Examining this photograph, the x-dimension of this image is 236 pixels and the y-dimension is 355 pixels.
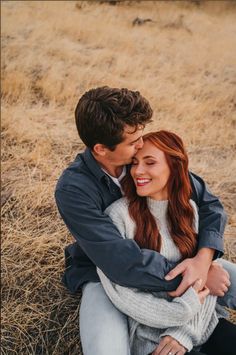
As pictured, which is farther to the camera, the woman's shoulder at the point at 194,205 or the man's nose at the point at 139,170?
the woman's shoulder at the point at 194,205

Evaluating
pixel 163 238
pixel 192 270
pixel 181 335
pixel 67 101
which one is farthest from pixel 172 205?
pixel 67 101

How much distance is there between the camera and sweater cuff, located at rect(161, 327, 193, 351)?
1790mm

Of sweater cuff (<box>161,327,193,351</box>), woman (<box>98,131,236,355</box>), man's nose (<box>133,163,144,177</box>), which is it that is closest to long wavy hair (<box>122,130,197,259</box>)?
woman (<box>98,131,236,355</box>)

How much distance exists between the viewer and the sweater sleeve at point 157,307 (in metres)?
1.76

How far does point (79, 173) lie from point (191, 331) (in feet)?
2.62

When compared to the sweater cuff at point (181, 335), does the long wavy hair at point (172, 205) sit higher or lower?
higher

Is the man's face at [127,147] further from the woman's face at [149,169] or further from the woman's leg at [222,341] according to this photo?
the woman's leg at [222,341]

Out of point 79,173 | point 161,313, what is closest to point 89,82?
point 79,173

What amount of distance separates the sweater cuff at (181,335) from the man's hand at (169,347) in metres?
0.01

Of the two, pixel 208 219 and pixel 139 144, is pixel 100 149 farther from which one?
pixel 208 219

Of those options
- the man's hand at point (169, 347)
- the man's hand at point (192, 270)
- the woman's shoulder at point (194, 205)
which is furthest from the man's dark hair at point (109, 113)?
the man's hand at point (169, 347)

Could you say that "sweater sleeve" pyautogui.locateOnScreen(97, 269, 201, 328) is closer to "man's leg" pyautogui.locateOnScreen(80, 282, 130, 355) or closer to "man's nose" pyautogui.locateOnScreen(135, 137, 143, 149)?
"man's leg" pyautogui.locateOnScreen(80, 282, 130, 355)

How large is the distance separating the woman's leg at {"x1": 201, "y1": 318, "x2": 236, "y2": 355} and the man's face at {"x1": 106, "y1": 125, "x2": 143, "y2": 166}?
820 mm

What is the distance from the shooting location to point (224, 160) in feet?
13.1
